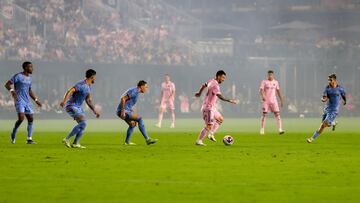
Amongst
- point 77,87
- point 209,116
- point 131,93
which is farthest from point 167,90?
point 77,87

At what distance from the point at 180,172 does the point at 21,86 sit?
995cm

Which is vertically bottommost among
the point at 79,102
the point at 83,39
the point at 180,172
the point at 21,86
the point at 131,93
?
the point at 180,172

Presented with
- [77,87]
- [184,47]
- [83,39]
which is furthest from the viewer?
[184,47]

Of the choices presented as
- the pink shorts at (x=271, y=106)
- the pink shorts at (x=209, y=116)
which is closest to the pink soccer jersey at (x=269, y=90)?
the pink shorts at (x=271, y=106)

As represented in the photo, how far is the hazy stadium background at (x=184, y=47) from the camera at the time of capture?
5062 centimetres

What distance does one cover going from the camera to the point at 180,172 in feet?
55.0

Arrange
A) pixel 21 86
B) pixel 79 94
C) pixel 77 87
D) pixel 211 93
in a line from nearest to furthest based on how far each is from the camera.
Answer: pixel 77 87 < pixel 79 94 < pixel 21 86 < pixel 211 93

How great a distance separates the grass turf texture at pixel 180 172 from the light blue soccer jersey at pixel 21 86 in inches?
43.7

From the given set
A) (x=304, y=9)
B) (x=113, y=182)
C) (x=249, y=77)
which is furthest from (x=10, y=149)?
(x=304, y=9)

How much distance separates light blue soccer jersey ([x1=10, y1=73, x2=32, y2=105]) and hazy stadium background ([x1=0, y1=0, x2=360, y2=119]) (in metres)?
22.5

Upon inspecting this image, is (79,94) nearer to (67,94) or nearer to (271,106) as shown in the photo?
(67,94)

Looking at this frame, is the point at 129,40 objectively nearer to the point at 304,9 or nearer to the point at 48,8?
the point at 48,8

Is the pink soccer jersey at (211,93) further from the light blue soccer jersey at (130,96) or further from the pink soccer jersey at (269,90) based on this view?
the pink soccer jersey at (269,90)

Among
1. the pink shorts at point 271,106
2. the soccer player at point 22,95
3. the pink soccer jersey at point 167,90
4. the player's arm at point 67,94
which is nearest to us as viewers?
the player's arm at point 67,94
